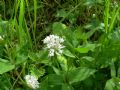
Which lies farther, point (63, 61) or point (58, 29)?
point (58, 29)

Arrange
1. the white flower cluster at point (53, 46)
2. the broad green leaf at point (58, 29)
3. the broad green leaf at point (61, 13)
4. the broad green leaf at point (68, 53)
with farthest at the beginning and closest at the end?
the broad green leaf at point (61, 13) < the broad green leaf at point (58, 29) < the broad green leaf at point (68, 53) < the white flower cluster at point (53, 46)

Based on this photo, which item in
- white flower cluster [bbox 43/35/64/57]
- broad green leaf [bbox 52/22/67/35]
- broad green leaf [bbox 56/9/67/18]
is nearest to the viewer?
white flower cluster [bbox 43/35/64/57]

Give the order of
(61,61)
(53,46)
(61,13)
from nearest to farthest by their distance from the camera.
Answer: (53,46) < (61,61) < (61,13)

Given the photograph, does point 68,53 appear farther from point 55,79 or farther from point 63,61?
point 55,79

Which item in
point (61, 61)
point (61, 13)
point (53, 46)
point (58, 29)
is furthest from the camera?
point (61, 13)

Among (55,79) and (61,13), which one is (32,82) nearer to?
(55,79)

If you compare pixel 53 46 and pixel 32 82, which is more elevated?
pixel 53 46

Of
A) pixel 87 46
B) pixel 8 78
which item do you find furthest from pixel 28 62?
pixel 87 46

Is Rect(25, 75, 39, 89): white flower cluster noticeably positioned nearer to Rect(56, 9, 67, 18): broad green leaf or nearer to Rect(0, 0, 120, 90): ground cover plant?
Rect(0, 0, 120, 90): ground cover plant

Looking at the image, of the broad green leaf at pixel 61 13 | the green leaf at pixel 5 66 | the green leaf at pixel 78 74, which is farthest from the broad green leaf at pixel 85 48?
the broad green leaf at pixel 61 13

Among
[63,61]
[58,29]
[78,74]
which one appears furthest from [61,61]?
[58,29]

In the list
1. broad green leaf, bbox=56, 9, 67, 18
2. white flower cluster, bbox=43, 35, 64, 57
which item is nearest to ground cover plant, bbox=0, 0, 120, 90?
white flower cluster, bbox=43, 35, 64, 57

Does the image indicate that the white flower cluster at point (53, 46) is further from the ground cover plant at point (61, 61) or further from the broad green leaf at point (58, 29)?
the broad green leaf at point (58, 29)
